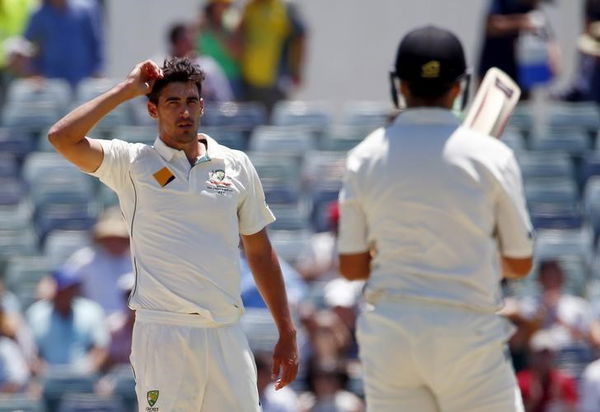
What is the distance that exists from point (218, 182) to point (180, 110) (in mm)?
267

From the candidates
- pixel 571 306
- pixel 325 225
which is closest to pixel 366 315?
pixel 571 306

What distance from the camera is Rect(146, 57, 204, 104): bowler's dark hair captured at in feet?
16.8

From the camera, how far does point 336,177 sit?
11.1 metres

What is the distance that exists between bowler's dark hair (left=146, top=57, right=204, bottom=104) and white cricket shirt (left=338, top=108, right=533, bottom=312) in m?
0.74

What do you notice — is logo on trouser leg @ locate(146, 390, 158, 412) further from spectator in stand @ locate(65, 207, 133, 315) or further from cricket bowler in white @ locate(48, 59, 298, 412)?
spectator in stand @ locate(65, 207, 133, 315)

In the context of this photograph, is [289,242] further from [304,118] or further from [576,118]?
[576,118]

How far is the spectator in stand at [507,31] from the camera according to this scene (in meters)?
12.2

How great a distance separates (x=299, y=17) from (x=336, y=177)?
6.87 feet

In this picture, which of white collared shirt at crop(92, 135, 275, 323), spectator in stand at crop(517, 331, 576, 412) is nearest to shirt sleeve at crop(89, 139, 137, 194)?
white collared shirt at crop(92, 135, 275, 323)

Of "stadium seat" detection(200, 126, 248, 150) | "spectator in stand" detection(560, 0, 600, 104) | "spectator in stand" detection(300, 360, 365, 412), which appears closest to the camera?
"spectator in stand" detection(300, 360, 365, 412)

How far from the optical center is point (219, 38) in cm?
1242

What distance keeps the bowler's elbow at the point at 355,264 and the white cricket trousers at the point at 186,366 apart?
1.91 ft

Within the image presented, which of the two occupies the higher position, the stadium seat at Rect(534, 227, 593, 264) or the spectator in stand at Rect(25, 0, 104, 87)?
the spectator in stand at Rect(25, 0, 104, 87)

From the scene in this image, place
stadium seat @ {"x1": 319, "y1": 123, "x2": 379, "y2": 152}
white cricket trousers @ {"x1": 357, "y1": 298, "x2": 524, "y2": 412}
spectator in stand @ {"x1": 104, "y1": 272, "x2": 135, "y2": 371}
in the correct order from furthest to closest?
stadium seat @ {"x1": 319, "y1": 123, "x2": 379, "y2": 152}, spectator in stand @ {"x1": 104, "y1": 272, "x2": 135, "y2": 371}, white cricket trousers @ {"x1": 357, "y1": 298, "x2": 524, "y2": 412}
